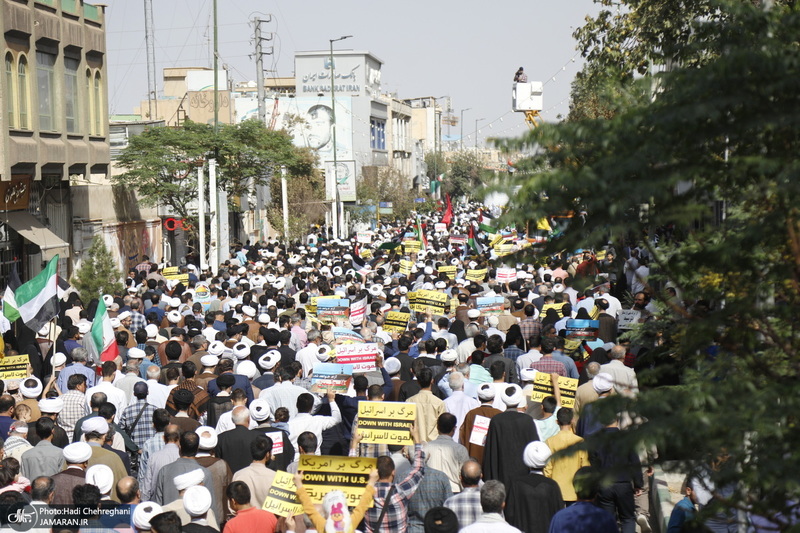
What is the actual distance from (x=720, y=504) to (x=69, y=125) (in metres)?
26.5

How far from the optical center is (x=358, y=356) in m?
11.1

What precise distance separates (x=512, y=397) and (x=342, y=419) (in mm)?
1740

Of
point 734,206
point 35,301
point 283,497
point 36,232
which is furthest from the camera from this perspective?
point 36,232

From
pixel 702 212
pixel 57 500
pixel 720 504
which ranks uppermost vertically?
pixel 702 212

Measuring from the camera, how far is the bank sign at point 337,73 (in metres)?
86.0

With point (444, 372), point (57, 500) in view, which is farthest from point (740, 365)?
point (444, 372)

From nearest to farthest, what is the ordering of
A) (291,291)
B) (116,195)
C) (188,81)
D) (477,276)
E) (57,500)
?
(57,500), (477,276), (291,291), (116,195), (188,81)

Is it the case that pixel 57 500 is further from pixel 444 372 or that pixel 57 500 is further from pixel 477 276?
pixel 477 276

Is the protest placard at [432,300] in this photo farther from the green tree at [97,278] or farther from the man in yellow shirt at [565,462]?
the green tree at [97,278]

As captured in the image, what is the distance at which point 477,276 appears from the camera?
20.6 metres

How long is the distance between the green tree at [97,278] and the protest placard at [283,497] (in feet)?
59.5

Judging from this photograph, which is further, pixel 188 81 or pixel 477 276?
pixel 188 81

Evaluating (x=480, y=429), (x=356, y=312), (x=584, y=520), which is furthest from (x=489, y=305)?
(x=584, y=520)

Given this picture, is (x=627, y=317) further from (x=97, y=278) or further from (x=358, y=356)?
(x=97, y=278)
